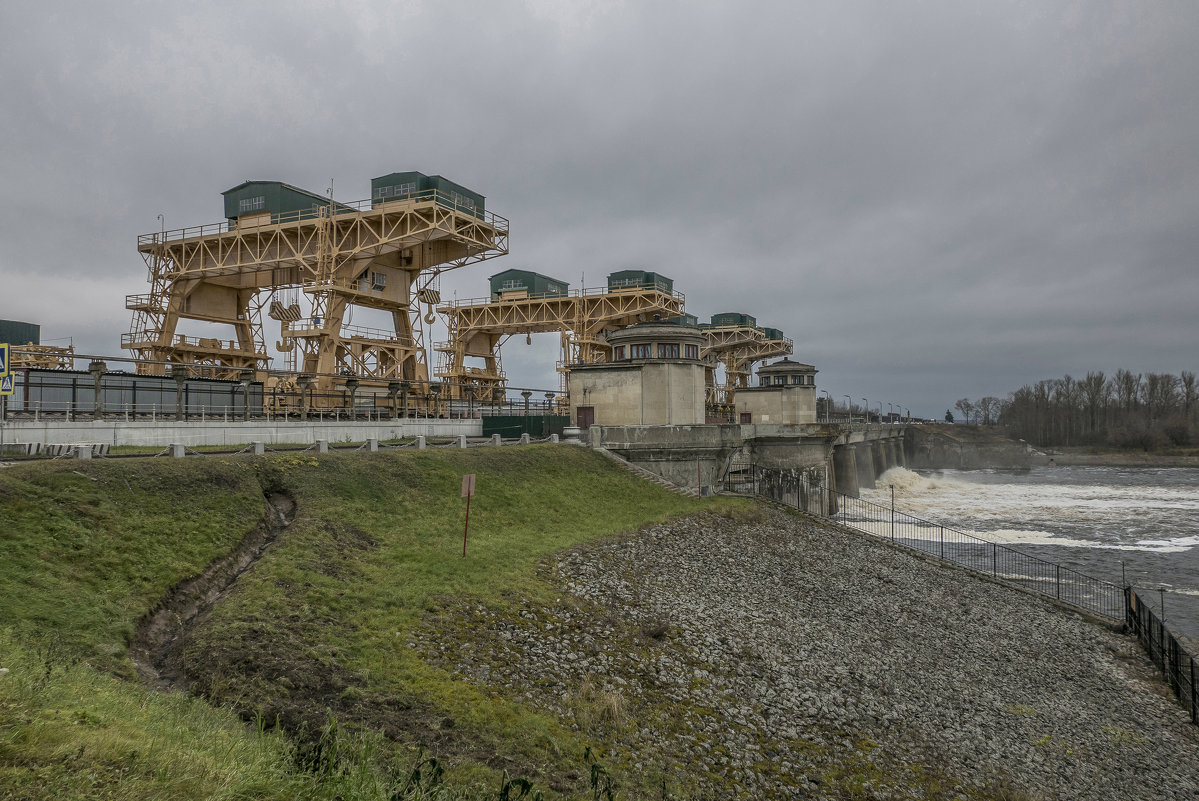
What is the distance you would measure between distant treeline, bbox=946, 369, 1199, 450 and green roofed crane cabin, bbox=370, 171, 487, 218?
131 m

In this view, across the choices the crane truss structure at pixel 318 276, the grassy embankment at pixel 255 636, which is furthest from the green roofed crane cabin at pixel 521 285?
the grassy embankment at pixel 255 636

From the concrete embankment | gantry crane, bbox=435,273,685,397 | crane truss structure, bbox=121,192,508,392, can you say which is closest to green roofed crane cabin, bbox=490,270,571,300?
gantry crane, bbox=435,273,685,397

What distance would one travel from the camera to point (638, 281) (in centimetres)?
5072

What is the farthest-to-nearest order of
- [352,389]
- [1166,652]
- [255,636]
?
1. [352,389]
2. [1166,652]
3. [255,636]

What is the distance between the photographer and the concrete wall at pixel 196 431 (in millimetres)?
21281

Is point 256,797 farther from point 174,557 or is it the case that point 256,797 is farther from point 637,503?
point 637,503

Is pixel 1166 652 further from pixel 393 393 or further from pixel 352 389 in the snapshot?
pixel 393 393

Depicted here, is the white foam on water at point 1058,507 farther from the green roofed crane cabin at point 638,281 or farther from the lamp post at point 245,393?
the lamp post at point 245,393

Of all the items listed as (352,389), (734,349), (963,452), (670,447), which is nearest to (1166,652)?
(670,447)

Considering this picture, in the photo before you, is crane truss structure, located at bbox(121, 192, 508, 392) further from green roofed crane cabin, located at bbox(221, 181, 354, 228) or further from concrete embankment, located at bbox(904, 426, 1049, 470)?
concrete embankment, located at bbox(904, 426, 1049, 470)

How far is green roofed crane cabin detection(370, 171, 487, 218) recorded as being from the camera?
33781mm

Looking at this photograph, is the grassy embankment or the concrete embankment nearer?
the grassy embankment

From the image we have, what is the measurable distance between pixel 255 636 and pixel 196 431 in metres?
16.9

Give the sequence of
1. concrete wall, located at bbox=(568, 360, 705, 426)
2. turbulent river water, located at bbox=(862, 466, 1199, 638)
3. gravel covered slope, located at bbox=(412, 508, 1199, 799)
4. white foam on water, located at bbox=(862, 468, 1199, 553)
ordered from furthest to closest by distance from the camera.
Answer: white foam on water, located at bbox=(862, 468, 1199, 553) → concrete wall, located at bbox=(568, 360, 705, 426) → turbulent river water, located at bbox=(862, 466, 1199, 638) → gravel covered slope, located at bbox=(412, 508, 1199, 799)
